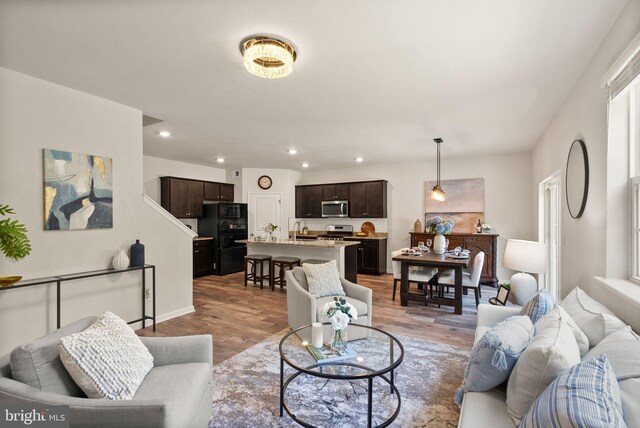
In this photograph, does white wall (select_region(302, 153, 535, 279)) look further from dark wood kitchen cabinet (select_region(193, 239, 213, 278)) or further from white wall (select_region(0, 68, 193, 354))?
white wall (select_region(0, 68, 193, 354))

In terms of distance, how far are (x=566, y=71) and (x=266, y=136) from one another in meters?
3.65

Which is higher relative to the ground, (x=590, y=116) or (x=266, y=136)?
(x=266, y=136)

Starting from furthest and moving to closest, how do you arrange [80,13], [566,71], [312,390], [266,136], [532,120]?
[266,136], [532,120], [566,71], [312,390], [80,13]

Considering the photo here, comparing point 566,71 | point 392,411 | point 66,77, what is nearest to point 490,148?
point 566,71

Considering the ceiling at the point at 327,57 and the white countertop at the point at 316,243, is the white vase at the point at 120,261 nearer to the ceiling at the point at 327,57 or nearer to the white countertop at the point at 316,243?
the ceiling at the point at 327,57

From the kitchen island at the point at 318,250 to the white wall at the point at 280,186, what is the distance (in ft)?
6.78

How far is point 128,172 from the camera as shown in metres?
3.48

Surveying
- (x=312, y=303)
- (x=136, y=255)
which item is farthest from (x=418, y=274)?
(x=136, y=255)

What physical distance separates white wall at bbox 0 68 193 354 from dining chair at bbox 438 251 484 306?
3.83 metres

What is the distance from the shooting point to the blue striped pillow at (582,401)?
0.88m

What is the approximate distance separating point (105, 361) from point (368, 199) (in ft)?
20.4

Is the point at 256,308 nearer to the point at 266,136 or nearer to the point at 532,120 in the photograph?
the point at 266,136

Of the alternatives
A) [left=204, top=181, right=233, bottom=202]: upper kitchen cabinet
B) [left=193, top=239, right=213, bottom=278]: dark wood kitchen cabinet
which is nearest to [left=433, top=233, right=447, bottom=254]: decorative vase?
[left=193, top=239, right=213, bottom=278]: dark wood kitchen cabinet

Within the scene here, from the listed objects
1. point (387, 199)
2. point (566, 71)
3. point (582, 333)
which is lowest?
point (582, 333)
